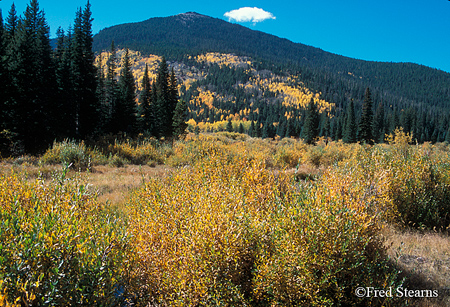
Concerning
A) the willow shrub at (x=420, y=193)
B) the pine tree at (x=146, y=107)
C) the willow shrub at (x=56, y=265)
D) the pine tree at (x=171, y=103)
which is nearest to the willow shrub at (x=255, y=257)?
the willow shrub at (x=56, y=265)

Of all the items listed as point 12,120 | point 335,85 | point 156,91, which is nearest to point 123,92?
point 156,91

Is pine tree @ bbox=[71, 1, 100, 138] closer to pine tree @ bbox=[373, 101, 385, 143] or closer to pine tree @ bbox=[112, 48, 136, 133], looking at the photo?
pine tree @ bbox=[112, 48, 136, 133]

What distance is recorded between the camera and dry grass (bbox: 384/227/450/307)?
13.1 ft

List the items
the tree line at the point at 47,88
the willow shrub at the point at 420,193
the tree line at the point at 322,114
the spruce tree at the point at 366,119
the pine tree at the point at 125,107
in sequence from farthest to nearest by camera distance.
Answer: the tree line at the point at 322,114 < the spruce tree at the point at 366,119 < the pine tree at the point at 125,107 < the tree line at the point at 47,88 < the willow shrub at the point at 420,193

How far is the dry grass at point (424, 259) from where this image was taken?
13.1 feet

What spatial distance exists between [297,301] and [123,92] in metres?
39.1

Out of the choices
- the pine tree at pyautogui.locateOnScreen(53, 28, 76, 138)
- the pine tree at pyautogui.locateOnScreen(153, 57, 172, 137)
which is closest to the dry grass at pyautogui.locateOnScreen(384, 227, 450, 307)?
the pine tree at pyautogui.locateOnScreen(53, 28, 76, 138)

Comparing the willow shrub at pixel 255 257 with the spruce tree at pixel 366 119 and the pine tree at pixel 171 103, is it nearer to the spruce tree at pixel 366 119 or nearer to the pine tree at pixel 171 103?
the pine tree at pixel 171 103

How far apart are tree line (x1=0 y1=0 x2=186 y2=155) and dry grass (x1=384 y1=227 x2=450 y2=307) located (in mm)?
23044

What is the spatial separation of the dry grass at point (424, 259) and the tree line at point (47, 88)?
907 inches

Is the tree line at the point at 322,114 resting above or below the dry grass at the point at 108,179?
above

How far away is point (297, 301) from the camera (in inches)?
128

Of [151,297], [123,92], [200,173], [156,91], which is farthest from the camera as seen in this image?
[156,91]

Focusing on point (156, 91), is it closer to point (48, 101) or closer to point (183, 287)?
point (48, 101)
